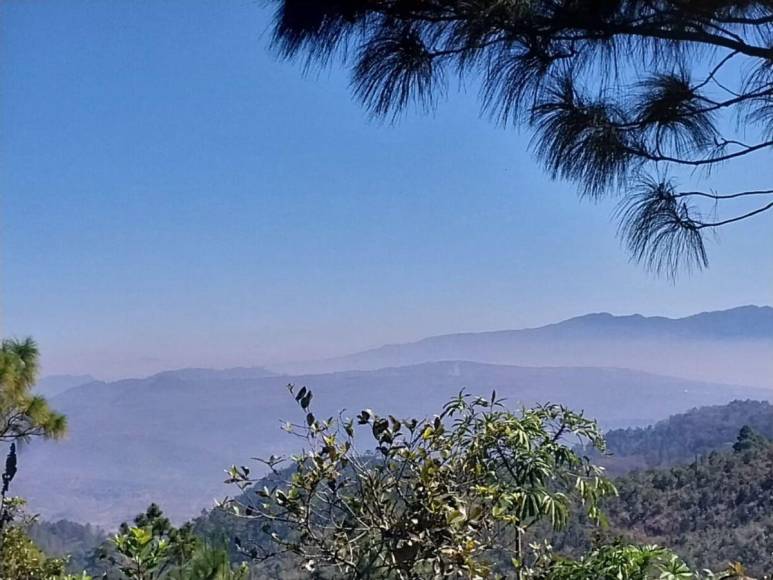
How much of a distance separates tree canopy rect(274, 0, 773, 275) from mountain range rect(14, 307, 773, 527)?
1.55 ft

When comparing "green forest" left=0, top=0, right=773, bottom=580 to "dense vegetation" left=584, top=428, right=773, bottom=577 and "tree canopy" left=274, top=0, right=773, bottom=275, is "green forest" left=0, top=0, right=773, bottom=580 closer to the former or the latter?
"tree canopy" left=274, top=0, right=773, bottom=275

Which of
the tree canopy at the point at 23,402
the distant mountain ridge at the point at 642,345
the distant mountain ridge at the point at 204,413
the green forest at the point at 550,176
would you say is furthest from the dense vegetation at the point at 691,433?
the tree canopy at the point at 23,402

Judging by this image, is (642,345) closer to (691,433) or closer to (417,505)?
(691,433)

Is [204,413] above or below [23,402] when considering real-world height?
below

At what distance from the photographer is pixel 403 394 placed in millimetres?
4840

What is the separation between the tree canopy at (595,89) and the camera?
1341 millimetres

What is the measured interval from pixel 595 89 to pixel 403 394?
3606 mm

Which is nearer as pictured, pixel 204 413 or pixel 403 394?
pixel 403 394

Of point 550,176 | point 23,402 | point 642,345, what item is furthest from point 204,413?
point 550,176

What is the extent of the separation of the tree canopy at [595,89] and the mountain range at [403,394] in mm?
471

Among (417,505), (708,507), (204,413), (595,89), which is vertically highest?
(595,89)

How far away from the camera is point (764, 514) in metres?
2.57

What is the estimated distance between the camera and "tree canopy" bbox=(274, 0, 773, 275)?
52.8 inches

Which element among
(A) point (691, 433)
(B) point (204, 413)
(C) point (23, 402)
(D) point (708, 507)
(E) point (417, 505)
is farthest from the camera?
(B) point (204, 413)
